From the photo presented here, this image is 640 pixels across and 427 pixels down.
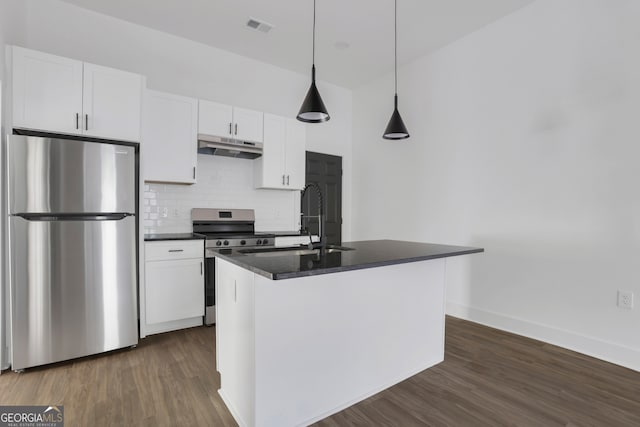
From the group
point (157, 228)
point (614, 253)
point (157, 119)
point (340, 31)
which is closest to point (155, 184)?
point (157, 228)

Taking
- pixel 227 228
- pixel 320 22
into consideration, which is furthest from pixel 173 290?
pixel 320 22

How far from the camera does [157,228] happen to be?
366cm

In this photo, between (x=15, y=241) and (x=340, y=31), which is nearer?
(x=15, y=241)

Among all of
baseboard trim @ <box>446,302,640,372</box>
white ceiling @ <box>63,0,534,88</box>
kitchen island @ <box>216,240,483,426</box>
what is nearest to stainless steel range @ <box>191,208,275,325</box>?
kitchen island @ <box>216,240,483,426</box>

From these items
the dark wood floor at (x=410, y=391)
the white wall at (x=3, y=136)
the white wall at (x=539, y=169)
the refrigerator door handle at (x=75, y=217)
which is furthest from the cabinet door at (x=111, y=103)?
the white wall at (x=539, y=169)

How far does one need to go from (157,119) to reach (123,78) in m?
0.52

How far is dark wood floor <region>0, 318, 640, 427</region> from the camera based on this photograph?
188cm

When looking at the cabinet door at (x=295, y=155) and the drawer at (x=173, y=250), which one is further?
the cabinet door at (x=295, y=155)

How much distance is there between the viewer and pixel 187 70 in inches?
151

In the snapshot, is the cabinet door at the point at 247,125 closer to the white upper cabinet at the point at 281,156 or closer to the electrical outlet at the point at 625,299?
the white upper cabinet at the point at 281,156

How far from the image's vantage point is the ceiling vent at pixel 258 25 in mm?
3442

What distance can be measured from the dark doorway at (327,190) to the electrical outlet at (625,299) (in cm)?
328

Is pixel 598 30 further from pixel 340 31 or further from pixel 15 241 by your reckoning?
pixel 15 241

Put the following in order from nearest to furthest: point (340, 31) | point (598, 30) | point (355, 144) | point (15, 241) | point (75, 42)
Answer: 1. point (15, 241)
2. point (598, 30)
3. point (75, 42)
4. point (340, 31)
5. point (355, 144)
